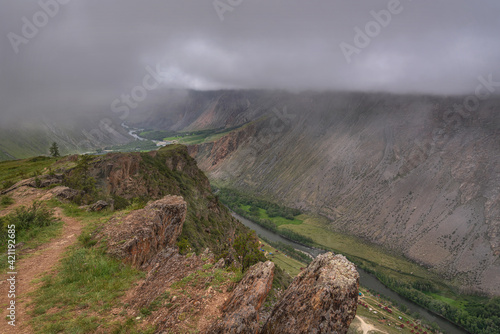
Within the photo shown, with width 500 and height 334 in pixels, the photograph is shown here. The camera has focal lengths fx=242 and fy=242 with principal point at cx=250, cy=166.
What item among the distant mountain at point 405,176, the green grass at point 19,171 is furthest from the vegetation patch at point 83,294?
the distant mountain at point 405,176

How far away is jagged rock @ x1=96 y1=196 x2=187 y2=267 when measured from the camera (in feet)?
41.9

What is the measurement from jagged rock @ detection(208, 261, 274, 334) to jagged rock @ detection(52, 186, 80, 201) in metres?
18.0

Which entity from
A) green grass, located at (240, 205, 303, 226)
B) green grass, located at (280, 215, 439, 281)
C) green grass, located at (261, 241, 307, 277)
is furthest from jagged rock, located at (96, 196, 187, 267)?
green grass, located at (240, 205, 303, 226)

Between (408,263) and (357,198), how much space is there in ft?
136

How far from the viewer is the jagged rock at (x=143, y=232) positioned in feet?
41.9

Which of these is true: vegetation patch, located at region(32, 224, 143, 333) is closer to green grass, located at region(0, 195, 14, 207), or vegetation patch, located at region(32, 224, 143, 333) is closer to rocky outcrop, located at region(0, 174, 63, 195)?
green grass, located at region(0, 195, 14, 207)

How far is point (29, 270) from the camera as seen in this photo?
10.7m

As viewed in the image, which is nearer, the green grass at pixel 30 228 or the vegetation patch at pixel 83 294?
the vegetation patch at pixel 83 294

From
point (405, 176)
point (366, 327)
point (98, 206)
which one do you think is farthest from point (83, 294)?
point (405, 176)

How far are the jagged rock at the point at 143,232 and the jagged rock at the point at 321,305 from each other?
810 centimetres

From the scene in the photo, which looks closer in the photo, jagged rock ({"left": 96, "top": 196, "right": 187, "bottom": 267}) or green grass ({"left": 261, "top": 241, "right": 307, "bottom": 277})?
jagged rock ({"left": 96, "top": 196, "right": 187, "bottom": 267})

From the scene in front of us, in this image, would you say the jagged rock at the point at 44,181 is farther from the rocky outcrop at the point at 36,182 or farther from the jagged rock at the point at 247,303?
the jagged rock at the point at 247,303

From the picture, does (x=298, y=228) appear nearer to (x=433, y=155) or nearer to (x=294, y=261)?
(x=294, y=261)

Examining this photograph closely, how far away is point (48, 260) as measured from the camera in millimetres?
11680
